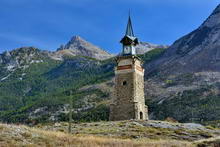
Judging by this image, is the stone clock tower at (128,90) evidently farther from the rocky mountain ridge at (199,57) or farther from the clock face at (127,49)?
the rocky mountain ridge at (199,57)

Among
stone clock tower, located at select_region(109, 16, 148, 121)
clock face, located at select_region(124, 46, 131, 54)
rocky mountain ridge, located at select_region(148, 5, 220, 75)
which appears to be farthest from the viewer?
rocky mountain ridge, located at select_region(148, 5, 220, 75)

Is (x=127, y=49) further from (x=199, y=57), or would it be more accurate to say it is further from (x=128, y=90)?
(x=199, y=57)

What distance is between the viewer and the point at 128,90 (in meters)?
39.5

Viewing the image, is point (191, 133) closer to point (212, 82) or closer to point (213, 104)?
point (213, 104)

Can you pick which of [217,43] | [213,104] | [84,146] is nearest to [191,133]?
[84,146]

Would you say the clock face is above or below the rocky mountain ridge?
below

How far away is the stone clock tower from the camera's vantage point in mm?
38875

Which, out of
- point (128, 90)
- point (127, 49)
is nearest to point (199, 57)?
point (127, 49)

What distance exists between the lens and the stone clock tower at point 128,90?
1531 inches

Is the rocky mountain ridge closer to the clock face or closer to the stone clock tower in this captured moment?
the clock face

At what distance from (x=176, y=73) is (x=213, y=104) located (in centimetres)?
5808

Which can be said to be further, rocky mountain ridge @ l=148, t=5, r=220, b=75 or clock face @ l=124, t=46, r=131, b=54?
rocky mountain ridge @ l=148, t=5, r=220, b=75

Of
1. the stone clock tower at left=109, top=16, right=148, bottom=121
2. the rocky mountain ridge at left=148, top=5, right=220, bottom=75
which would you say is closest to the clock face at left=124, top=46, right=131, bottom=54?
the stone clock tower at left=109, top=16, right=148, bottom=121

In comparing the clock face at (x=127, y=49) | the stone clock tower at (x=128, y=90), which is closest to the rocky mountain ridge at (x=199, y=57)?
the clock face at (x=127, y=49)
